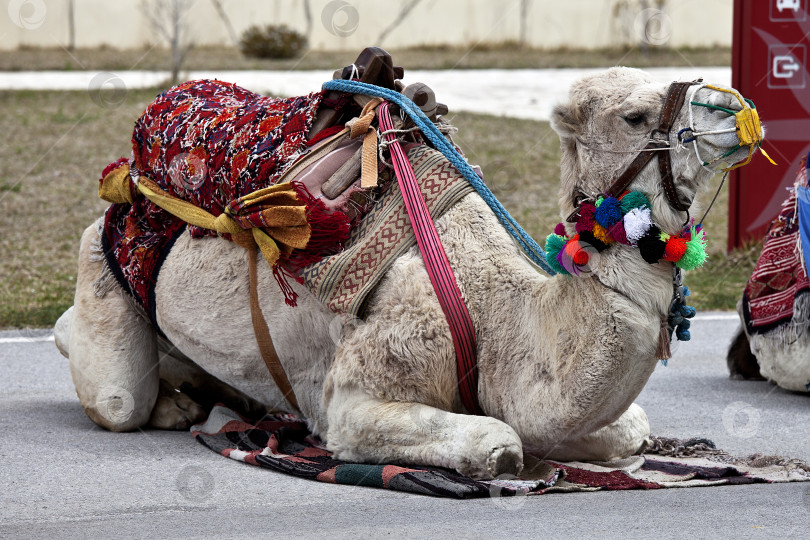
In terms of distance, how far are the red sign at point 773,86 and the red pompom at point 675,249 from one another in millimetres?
6756

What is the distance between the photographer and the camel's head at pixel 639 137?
3.92 m

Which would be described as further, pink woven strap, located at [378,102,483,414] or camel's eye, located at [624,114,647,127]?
pink woven strap, located at [378,102,483,414]

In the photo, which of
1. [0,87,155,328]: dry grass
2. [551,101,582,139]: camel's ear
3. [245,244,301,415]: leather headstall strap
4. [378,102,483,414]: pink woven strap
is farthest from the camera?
[0,87,155,328]: dry grass

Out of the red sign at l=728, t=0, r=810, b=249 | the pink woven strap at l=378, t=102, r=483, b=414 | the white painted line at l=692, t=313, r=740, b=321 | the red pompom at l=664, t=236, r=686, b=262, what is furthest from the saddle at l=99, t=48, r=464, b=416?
the red sign at l=728, t=0, r=810, b=249

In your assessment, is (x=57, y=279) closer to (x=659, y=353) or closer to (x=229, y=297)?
(x=229, y=297)

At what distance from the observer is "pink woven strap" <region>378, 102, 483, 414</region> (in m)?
4.54

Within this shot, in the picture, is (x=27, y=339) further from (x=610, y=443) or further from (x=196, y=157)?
(x=610, y=443)

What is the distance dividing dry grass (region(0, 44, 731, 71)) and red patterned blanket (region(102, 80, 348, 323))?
14.1m

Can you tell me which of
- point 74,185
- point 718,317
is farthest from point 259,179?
point 74,185

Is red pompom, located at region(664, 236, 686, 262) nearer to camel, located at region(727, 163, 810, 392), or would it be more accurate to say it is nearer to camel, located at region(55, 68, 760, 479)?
camel, located at region(55, 68, 760, 479)

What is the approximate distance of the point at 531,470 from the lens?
4.57 metres

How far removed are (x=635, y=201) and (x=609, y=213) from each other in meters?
0.10

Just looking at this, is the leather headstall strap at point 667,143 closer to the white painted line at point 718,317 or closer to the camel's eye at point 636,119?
the camel's eye at point 636,119

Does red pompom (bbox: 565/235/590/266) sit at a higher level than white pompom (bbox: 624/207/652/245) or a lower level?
lower
